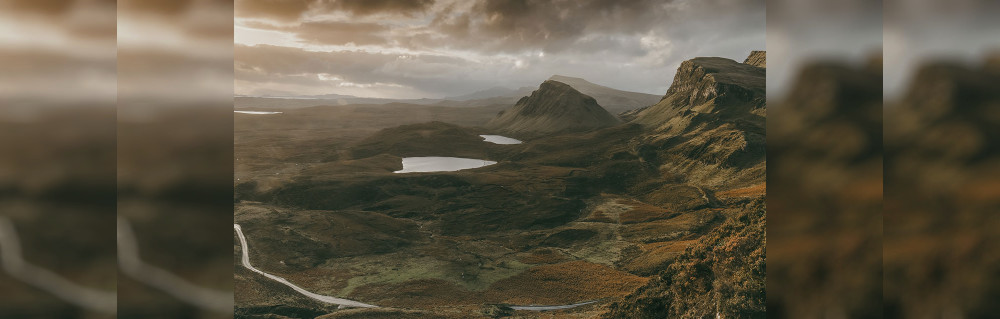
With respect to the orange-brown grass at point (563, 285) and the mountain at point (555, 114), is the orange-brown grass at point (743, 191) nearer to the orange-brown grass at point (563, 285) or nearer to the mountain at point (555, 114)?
the orange-brown grass at point (563, 285)

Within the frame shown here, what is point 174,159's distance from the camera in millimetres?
1425

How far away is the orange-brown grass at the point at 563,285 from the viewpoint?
2675 centimetres

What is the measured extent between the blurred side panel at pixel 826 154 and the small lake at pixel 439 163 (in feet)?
256

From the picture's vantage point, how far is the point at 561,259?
1416 inches

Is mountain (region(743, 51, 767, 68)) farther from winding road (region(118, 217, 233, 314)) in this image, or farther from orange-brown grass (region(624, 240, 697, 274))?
winding road (region(118, 217, 233, 314))

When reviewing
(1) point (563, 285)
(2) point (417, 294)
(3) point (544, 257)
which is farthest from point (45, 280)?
(3) point (544, 257)

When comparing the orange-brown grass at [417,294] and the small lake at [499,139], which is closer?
the orange-brown grass at [417,294]

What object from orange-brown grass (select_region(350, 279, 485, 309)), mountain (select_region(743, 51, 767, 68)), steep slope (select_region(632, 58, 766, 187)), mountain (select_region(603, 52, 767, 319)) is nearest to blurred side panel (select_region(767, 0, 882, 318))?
mountain (select_region(603, 52, 767, 319))

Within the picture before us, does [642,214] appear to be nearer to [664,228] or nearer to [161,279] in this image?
[664,228]

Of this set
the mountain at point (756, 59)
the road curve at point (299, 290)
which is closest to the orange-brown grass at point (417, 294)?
the road curve at point (299, 290)

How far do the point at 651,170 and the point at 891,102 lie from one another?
6921 cm

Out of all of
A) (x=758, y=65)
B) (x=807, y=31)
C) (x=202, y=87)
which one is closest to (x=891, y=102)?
(x=807, y=31)

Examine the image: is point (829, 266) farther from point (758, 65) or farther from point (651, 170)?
point (758, 65)

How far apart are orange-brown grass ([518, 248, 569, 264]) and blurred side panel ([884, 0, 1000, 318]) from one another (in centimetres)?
3468
